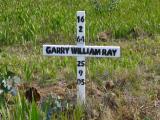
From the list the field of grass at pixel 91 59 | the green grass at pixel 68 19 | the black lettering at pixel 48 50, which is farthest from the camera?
the green grass at pixel 68 19

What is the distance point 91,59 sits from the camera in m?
6.29

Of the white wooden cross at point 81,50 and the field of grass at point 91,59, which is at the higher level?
the white wooden cross at point 81,50

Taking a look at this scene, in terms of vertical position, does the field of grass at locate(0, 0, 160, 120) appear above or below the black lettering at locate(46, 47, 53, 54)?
below

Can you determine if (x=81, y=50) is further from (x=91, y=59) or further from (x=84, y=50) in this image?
(x=91, y=59)

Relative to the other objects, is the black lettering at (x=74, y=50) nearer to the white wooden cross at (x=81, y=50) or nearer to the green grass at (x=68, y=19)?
the white wooden cross at (x=81, y=50)

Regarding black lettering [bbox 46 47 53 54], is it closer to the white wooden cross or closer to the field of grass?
the white wooden cross

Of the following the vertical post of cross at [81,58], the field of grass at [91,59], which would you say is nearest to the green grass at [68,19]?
the field of grass at [91,59]

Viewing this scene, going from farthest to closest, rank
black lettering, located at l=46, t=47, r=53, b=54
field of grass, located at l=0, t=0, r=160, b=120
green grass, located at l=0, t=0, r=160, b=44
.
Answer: green grass, located at l=0, t=0, r=160, b=44, black lettering, located at l=46, t=47, r=53, b=54, field of grass, located at l=0, t=0, r=160, b=120

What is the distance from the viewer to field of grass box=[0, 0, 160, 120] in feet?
14.6

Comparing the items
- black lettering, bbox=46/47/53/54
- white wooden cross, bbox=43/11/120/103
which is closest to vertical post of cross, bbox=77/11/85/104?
white wooden cross, bbox=43/11/120/103

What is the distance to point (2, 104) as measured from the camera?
4098mm

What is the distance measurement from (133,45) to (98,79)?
1704mm

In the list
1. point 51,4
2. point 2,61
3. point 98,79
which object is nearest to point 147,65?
point 98,79

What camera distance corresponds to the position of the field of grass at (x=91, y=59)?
4441mm
